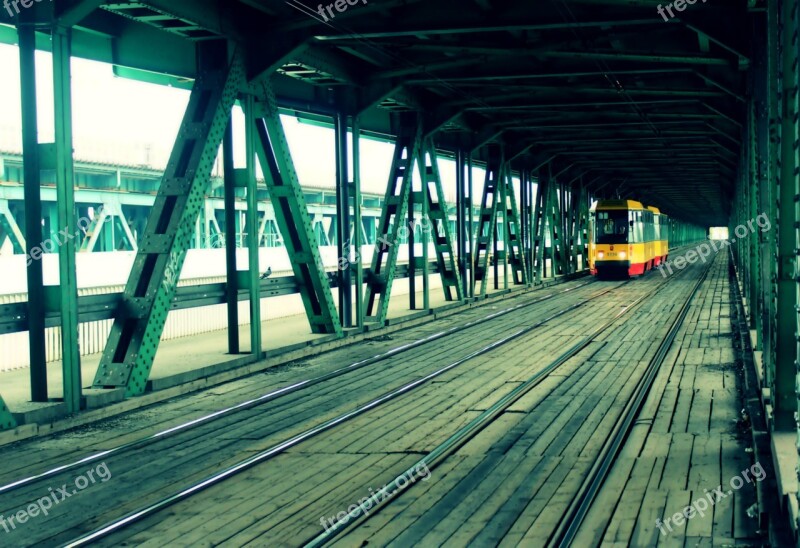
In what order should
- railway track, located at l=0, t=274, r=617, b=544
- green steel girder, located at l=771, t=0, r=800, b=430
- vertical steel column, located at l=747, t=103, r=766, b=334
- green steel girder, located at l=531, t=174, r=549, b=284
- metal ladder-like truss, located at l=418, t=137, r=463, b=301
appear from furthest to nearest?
1. green steel girder, located at l=531, t=174, r=549, b=284
2. metal ladder-like truss, located at l=418, t=137, r=463, b=301
3. vertical steel column, located at l=747, t=103, r=766, b=334
4. railway track, located at l=0, t=274, r=617, b=544
5. green steel girder, located at l=771, t=0, r=800, b=430

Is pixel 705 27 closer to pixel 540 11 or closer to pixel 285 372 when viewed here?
pixel 540 11

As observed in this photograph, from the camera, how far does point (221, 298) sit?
41.3ft

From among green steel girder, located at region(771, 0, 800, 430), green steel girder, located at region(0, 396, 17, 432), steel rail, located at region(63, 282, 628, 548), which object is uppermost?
green steel girder, located at region(771, 0, 800, 430)

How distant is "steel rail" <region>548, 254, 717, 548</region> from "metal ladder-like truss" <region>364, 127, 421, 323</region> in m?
5.93

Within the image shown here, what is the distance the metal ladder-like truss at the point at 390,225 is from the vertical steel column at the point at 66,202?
8526 mm

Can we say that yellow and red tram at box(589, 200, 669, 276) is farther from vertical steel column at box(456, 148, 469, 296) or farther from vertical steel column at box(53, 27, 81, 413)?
vertical steel column at box(53, 27, 81, 413)

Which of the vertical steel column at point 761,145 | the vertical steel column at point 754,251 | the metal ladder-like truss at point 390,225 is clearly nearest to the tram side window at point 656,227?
the metal ladder-like truss at point 390,225

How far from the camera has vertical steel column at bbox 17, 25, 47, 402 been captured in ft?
27.6

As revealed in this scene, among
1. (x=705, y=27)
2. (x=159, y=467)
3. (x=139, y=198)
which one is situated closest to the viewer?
(x=159, y=467)

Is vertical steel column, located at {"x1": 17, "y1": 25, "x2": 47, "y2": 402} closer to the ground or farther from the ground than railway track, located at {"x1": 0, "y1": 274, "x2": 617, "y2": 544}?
farther from the ground

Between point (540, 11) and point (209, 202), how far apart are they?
20.3m


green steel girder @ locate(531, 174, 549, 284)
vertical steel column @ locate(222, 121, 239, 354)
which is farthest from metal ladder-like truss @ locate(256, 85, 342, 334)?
green steel girder @ locate(531, 174, 549, 284)

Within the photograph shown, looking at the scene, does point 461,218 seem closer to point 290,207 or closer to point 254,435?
point 290,207

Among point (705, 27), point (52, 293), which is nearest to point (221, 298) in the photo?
point (52, 293)
